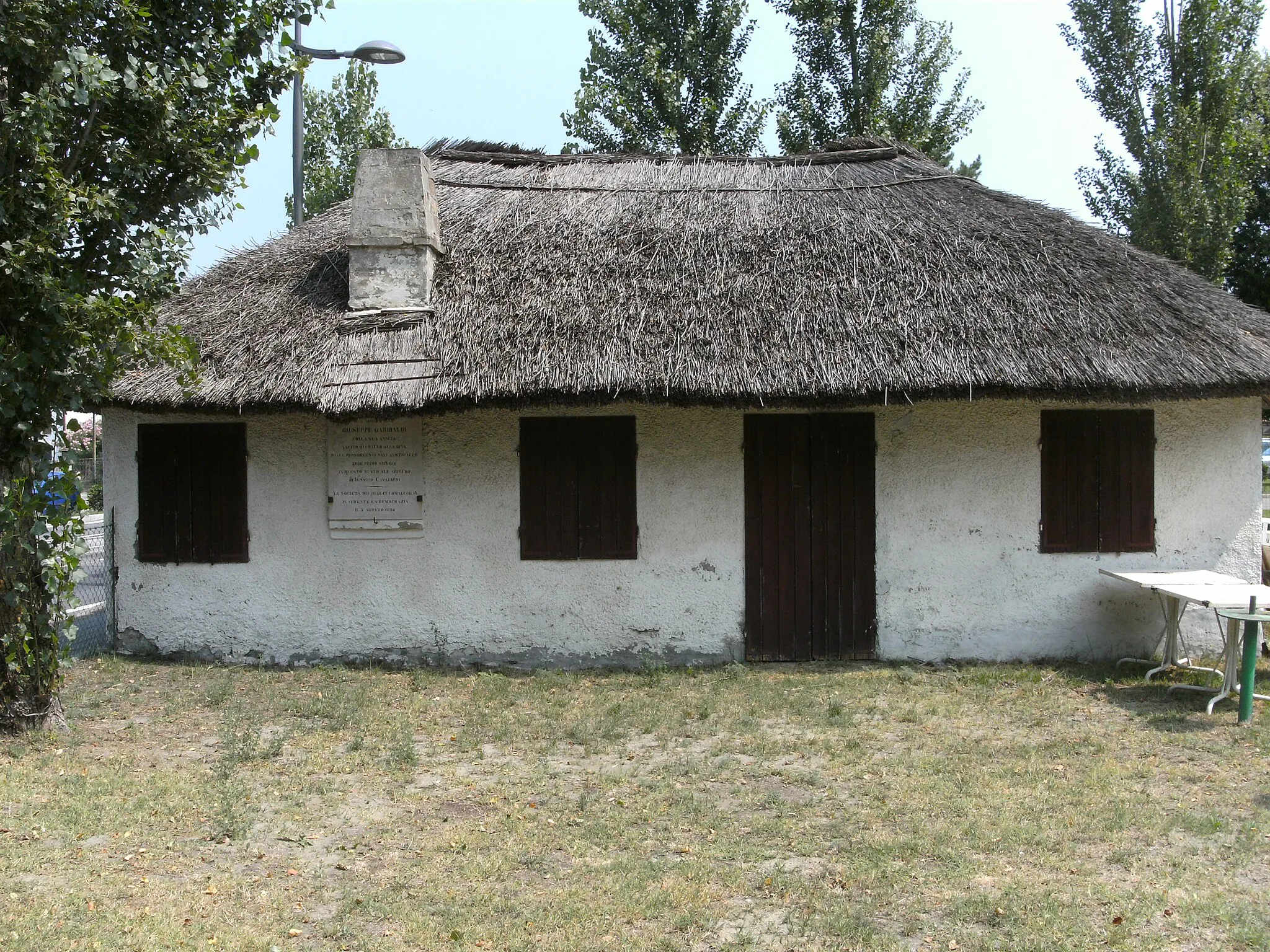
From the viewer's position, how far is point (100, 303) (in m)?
5.69

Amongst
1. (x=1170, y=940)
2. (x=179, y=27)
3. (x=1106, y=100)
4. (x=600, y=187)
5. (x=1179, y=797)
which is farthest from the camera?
(x=1106, y=100)

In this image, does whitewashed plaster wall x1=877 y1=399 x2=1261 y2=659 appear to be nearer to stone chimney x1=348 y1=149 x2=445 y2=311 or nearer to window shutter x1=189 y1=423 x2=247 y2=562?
stone chimney x1=348 y1=149 x2=445 y2=311

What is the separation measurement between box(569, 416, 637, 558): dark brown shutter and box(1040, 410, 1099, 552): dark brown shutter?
11.1 ft

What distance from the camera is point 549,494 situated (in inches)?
338

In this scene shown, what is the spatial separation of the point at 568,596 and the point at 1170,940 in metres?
5.42

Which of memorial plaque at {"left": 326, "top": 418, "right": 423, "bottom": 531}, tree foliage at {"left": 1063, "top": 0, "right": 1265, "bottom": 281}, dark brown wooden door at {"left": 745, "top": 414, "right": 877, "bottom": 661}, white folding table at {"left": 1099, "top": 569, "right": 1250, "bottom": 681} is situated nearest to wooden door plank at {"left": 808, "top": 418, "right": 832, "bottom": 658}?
dark brown wooden door at {"left": 745, "top": 414, "right": 877, "bottom": 661}

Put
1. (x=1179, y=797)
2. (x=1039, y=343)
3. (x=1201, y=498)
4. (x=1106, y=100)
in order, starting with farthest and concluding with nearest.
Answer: (x=1106, y=100)
(x=1201, y=498)
(x=1039, y=343)
(x=1179, y=797)

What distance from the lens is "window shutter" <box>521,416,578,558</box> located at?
8570 mm

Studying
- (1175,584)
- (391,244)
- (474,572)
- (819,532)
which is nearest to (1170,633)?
(1175,584)

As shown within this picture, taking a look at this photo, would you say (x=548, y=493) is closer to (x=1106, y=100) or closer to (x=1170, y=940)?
(x=1170, y=940)

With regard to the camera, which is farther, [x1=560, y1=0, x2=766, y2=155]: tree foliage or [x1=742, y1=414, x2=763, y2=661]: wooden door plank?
[x1=560, y1=0, x2=766, y2=155]: tree foliage

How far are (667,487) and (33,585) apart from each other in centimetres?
458

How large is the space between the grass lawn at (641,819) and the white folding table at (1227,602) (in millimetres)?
166

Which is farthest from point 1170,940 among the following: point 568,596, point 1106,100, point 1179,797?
point 1106,100
